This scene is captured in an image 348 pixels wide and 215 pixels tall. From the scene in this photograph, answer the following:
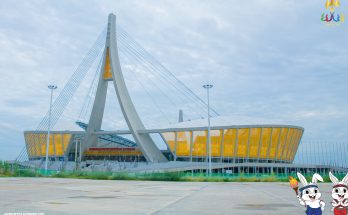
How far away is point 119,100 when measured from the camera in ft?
177

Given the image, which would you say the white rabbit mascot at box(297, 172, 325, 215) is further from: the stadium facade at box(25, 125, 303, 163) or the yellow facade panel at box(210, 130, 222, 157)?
the yellow facade panel at box(210, 130, 222, 157)

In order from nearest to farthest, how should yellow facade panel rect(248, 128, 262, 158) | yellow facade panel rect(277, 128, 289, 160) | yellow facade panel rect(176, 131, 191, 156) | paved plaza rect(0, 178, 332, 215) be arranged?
paved plaza rect(0, 178, 332, 215) < yellow facade panel rect(248, 128, 262, 158) < yellow facade panel rect(176, 131, 191, 156) < yellow facade panel rect(277, 128, 289, 160)

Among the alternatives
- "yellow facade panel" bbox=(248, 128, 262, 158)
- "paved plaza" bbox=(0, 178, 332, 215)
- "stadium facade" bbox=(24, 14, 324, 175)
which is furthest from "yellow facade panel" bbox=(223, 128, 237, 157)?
"paved plaza" bbox=(0, 178, 332, 215)

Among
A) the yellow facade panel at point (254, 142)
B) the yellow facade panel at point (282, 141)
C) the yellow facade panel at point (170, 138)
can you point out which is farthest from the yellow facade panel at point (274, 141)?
the yellow facade panel at point (170, 138)

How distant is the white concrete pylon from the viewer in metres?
54.0

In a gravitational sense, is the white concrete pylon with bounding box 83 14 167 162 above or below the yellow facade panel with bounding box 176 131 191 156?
above

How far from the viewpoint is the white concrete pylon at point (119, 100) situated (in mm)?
53969

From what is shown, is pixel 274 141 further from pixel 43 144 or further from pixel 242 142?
pixel 43 144

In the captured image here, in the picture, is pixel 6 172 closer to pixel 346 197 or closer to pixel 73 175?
pixel 73 175

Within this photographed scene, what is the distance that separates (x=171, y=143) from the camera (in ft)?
186

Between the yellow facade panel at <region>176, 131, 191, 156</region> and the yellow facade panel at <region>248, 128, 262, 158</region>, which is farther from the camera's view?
the yellow facade panel at <region>176, 131, 191, 156</region>

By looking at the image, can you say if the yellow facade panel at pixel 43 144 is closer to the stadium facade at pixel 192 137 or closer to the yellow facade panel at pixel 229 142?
the stadium facade at pixel 192 137

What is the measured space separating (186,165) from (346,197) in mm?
44275

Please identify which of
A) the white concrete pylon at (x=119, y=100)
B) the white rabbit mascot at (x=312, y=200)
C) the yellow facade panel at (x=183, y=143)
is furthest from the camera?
the yellow facade panel at (x=183, y=143)
